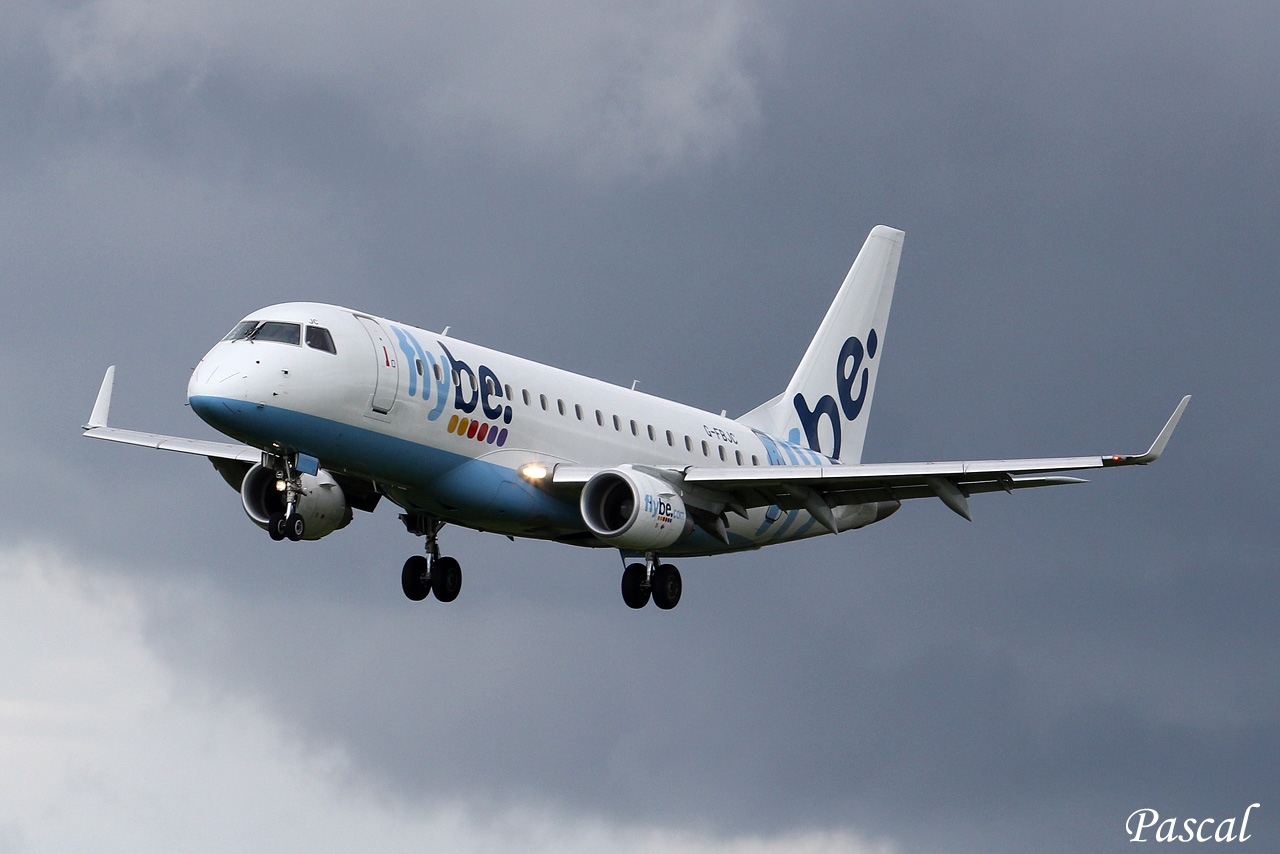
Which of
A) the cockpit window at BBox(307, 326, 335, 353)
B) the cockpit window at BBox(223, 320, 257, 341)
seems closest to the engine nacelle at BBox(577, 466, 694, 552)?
the cockpit window at BBox(307, 326, 335, 353)

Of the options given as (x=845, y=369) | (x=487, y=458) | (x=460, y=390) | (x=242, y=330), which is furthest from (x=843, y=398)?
(x=242, y=330)

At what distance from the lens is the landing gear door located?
126ft

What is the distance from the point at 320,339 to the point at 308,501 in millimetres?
5396

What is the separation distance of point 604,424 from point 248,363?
33.6ft

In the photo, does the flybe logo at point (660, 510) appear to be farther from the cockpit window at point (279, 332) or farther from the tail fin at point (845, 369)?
the tail fin at point (845, 369)

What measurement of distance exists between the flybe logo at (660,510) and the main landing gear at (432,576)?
6.37m

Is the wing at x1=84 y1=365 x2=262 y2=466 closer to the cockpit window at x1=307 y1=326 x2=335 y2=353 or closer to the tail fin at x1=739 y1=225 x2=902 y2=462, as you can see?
the cockpit window at x1=307 y1=326 x2=335 y2=353

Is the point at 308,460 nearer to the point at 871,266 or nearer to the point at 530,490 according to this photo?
the point at 530,490

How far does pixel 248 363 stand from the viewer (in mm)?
36938

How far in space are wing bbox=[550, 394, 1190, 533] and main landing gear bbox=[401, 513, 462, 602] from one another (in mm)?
5166

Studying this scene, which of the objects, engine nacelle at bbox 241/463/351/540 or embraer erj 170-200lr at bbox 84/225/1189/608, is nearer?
embraer erj 170-200lr at bbox 84/225/1189/608

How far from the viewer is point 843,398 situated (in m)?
57.8

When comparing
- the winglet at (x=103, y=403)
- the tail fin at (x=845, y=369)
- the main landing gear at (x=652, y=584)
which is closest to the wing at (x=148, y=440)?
the winglet at (x=103, y=403)

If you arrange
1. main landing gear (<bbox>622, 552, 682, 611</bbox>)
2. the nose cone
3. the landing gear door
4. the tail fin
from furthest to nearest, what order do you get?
the tail fin
main landing gear (<bbox>622, 552, 682, 611</bbox>)
the landing gear door
the nose cone
